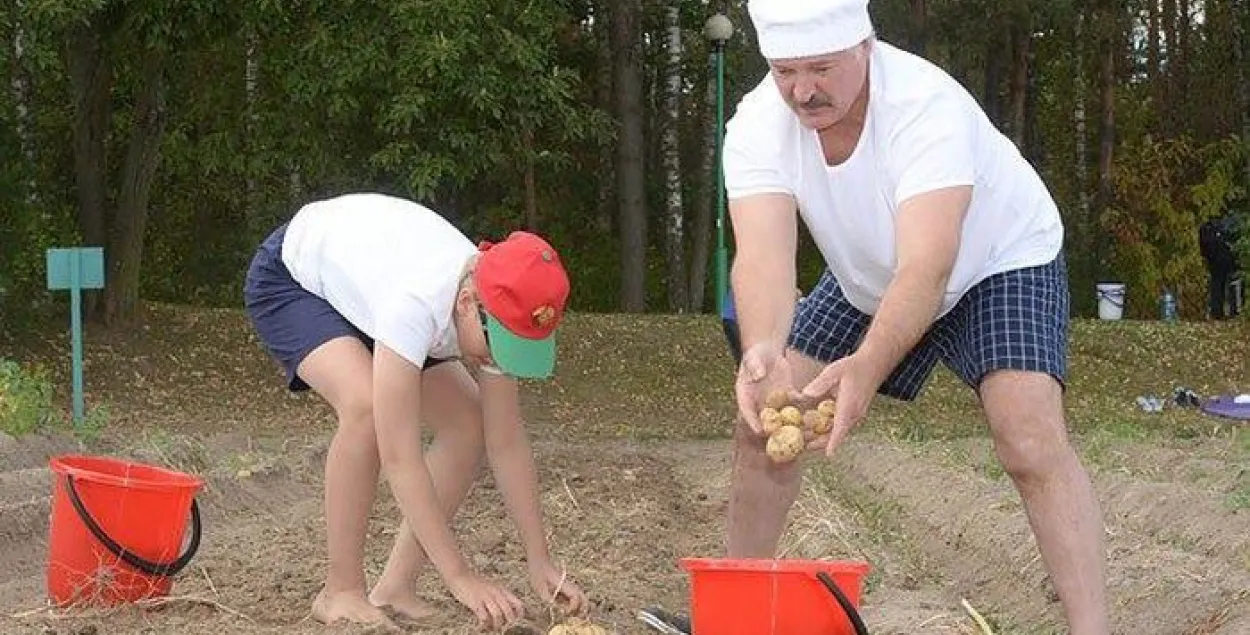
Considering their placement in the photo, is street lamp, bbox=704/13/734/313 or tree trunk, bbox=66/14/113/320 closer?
tree trunk, bbox=66/14/113/320

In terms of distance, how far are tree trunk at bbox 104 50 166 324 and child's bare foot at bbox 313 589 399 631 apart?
12.1 meters

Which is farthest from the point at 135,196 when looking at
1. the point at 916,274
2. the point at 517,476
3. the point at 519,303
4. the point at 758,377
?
the point at 916,274

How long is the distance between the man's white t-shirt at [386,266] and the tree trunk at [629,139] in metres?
16.5

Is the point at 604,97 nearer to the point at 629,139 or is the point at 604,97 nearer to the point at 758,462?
the point at 629,139

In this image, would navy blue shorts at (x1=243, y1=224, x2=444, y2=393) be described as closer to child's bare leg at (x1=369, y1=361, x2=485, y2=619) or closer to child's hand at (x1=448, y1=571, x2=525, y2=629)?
child's bare leg at (x1=369, y1=361, x2=485, y2=619)

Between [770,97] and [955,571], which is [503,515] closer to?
[955,571]

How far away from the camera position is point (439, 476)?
515 cm

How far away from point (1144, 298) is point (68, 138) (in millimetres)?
13108

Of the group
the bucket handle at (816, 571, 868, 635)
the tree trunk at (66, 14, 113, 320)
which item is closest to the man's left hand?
the bucket handle at (816, 571, 868, 635)

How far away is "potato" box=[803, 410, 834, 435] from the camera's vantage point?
4012 mm

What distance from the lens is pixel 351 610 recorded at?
199 inches

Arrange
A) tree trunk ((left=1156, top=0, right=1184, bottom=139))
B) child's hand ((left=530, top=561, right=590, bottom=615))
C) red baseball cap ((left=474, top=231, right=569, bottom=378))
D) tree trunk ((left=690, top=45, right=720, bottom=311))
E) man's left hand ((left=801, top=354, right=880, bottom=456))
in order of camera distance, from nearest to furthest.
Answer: man's left hand ((left=801, top=354, right=880, bottom=456)) < red baseball cap ((left=474, top=231, right=569, bottom=378)) < child's hand ((left=530, top=561, right=590, bottom=615)) < tree trunk ((left=690, top=45, right=720, bottom=311)) < tree trunk ((left=1156, top=0, right=1184, bottom=139))

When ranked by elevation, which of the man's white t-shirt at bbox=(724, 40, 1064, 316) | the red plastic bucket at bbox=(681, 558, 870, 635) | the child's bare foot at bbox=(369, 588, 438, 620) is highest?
the man's white t-shirt at bbox=(724, 40, 1064, 316)

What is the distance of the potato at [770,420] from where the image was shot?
13.5 feet
